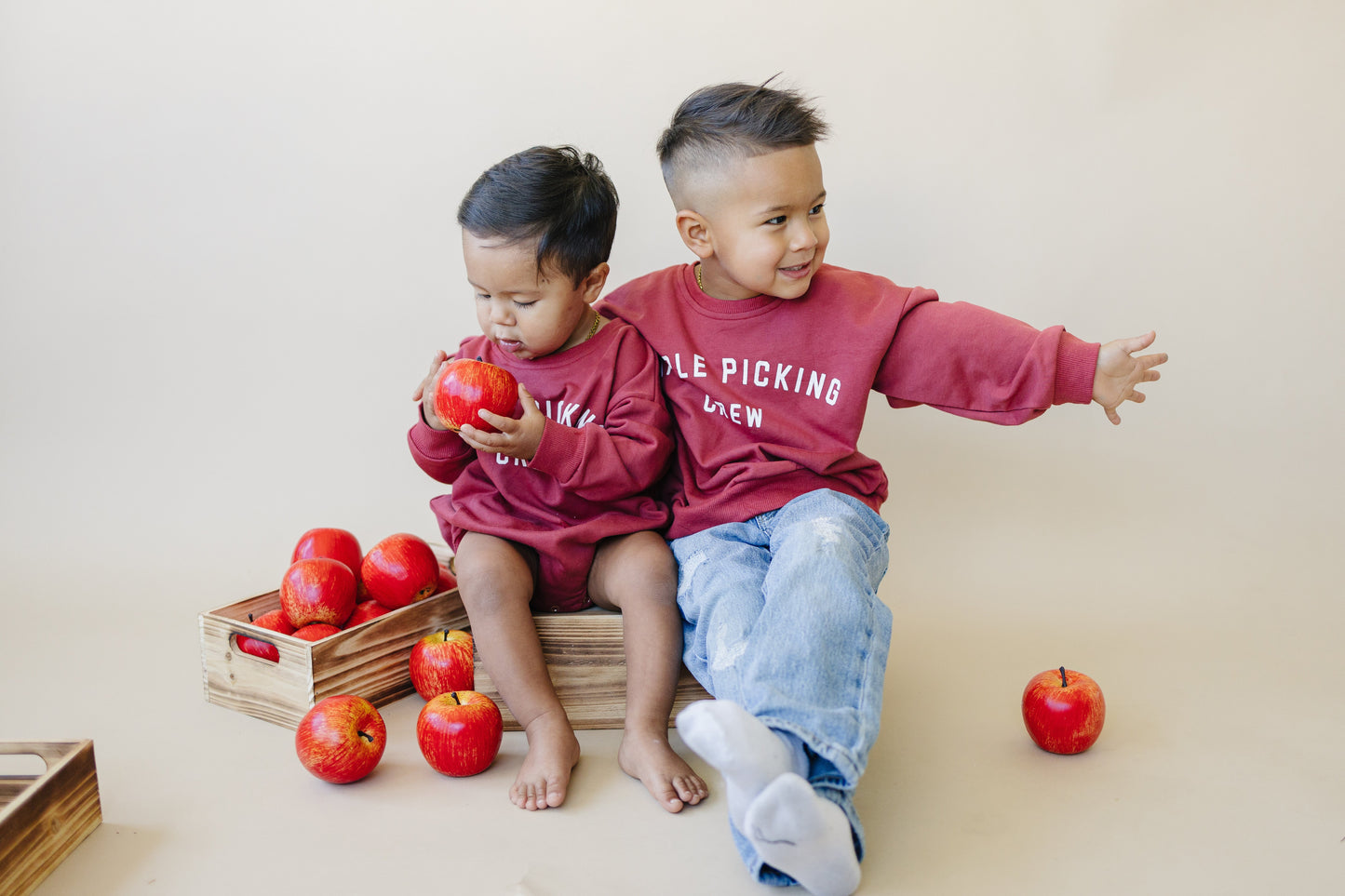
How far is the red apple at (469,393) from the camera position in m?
2.18

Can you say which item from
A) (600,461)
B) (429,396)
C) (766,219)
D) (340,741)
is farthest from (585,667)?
(766,219)

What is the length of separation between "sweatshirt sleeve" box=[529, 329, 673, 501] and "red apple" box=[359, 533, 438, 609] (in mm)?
397

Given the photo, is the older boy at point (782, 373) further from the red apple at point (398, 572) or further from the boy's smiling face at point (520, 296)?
the red apple at point (398, 572)

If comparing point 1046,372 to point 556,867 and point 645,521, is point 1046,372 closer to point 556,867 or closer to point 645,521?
point 645,521

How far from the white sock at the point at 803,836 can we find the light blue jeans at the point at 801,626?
8 cm

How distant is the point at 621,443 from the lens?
2.34m

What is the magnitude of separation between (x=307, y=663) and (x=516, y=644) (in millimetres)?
426

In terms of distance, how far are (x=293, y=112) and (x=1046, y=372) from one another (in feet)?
7.81

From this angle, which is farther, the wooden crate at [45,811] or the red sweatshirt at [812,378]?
the red sweatshirt at [812,378]

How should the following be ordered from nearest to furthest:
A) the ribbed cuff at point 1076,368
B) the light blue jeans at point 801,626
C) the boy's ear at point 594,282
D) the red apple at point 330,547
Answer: the light blue jeans at point 801,626, the ribbed cuff at point 1076,368, the boy's ear at point 594,282, the red apple at point 330,547

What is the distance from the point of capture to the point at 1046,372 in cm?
220

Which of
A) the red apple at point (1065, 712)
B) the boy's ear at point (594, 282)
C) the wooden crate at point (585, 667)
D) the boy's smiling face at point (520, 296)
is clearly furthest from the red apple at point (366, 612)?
the red apple at point (1065, 712)

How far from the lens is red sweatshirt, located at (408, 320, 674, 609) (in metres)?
2.36

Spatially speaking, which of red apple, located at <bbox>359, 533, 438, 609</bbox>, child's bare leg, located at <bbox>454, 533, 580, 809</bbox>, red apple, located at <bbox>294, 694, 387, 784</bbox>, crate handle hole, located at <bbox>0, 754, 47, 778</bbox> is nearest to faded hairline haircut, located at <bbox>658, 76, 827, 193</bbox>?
child's bare leg, located at <bbox>454, 533, 580, 809</bbox>
